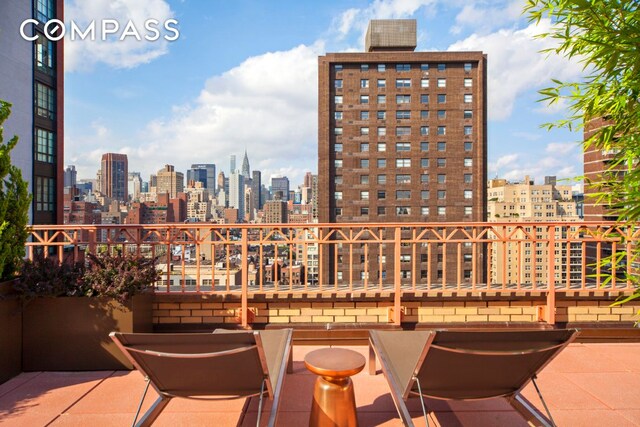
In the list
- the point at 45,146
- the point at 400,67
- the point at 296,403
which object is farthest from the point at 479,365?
the point at 400,67

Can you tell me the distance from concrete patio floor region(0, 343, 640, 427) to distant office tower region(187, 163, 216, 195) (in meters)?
170

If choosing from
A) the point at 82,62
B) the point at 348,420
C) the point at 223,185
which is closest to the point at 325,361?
the point at 348,420

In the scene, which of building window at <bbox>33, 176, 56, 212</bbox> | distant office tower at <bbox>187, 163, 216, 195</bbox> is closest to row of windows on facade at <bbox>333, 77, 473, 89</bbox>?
building window at <bbox>33, 176, 56, 212</bbox>

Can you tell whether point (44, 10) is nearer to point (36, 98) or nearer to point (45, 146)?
point (36, 98)

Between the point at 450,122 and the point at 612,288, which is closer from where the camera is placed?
the point at 612,288

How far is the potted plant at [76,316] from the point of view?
3221mm

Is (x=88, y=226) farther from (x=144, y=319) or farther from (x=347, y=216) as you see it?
(x=347, y=216)

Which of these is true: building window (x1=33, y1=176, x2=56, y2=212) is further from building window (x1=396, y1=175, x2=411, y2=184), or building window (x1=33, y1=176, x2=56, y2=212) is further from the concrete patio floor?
building window (x1=396, y1=175, x2=411, y2=184)

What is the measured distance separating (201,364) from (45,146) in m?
25.1

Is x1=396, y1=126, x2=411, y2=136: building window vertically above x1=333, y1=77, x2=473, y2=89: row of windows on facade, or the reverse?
x1=333, y1=77, x2=473, y2=89: row of windows on facade

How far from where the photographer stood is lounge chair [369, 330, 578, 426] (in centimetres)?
204

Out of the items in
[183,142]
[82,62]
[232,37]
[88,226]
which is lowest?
[88,226]

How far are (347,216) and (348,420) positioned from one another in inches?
2242

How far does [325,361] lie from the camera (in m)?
2.23
